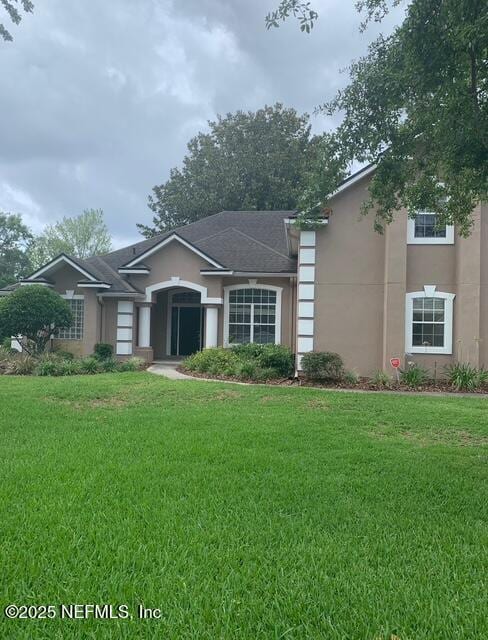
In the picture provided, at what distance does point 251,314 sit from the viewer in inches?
699

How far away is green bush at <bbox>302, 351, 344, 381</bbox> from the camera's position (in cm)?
1352

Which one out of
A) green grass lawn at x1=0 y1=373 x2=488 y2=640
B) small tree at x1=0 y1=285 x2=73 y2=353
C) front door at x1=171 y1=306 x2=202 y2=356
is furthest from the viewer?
front door at x1=171 y1=306 x2=202 y2=356

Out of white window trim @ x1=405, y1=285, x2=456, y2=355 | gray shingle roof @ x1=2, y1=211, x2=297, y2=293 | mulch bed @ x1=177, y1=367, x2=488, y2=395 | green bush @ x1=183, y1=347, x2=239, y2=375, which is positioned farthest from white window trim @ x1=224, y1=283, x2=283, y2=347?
white window trim @ x1=405, y1=285, x2=456, y2=355

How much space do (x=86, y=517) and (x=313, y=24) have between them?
5.92 m

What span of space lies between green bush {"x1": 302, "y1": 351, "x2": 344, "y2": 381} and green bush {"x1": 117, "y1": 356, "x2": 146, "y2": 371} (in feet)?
18.2

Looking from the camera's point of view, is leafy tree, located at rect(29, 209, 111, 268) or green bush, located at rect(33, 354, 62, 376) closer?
green bush, located at rect(33, 354, 62, 376)

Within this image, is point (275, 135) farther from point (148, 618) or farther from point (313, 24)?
point (148, 618)

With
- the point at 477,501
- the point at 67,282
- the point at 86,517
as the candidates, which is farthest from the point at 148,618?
the point at 67,282

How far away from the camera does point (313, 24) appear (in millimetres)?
5867

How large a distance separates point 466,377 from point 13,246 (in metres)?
48.4

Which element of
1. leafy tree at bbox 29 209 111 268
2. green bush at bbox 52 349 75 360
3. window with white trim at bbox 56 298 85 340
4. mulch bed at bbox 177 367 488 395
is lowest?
mulch bed at bbox 177 367 488 395

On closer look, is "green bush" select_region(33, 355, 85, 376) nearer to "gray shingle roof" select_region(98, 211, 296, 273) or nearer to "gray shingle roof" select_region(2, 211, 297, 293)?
"gray shingle roof" select_region(2, 211, 297, 293)

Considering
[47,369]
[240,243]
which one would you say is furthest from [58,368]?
[240,243]

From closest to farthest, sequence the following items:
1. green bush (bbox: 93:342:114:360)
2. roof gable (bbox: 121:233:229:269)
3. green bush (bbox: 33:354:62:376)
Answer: green bush (bbox: 33:354:62:376) < green bush (bbox: 93:342:114:360) < roof gable (bbox: 121:233:229:269)
